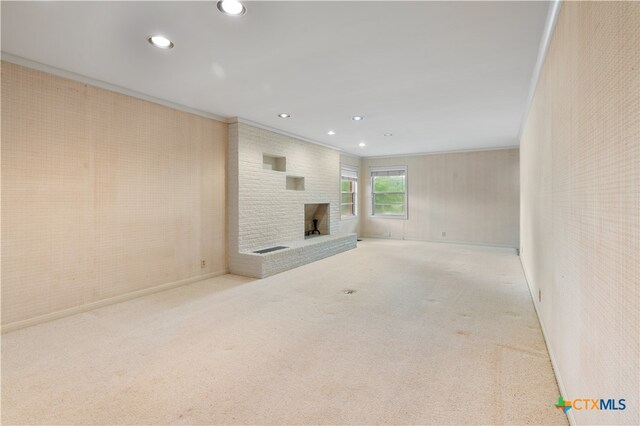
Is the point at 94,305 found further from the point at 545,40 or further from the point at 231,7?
the point at 545,40

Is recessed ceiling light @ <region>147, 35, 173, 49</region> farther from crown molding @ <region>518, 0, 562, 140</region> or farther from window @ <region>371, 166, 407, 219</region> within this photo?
window @ <region>371, 166, 407, 219</region>

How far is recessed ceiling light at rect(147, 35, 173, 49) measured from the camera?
235 cm

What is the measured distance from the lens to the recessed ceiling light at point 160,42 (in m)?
2.35

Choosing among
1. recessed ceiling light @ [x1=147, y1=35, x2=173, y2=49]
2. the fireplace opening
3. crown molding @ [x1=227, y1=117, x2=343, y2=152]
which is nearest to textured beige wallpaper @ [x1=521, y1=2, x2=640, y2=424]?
recessed ceiling light @ [x1=147, y1=35, x2=173, y2=49]

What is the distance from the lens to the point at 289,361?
7.18 feet

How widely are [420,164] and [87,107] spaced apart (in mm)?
7049

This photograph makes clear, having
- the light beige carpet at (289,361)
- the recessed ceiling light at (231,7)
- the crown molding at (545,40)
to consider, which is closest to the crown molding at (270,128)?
the light beige carpet at (289,361)

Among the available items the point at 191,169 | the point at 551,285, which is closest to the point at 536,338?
the point at 551,285

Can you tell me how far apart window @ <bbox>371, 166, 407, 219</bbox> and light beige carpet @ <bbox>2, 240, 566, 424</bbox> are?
16.0 feet

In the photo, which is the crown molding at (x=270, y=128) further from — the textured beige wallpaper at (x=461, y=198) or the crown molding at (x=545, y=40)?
the crown molding at (x=545, y=40)

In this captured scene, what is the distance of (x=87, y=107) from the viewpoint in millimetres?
3156

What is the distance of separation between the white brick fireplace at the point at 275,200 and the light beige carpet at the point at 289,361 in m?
1.07

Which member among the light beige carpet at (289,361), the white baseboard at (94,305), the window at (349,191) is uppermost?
the window at (349,191)

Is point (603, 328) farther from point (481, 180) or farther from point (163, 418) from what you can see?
point (481, 180)
